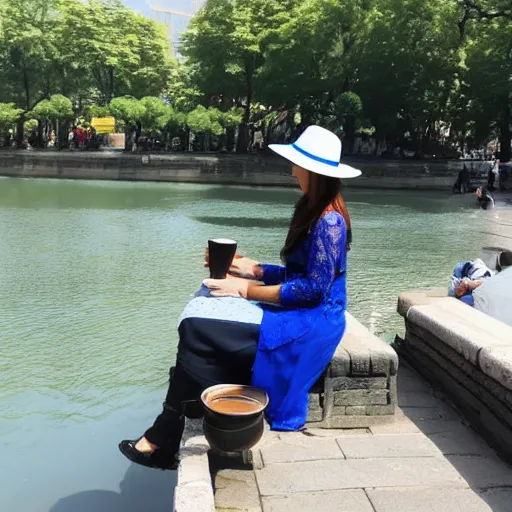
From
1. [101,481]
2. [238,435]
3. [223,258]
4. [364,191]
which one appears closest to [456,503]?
[238,435]

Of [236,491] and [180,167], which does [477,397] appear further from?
[180,167]

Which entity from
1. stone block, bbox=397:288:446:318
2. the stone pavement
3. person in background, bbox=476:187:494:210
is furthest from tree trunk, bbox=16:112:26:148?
the stone pavement

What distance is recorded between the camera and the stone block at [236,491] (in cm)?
239

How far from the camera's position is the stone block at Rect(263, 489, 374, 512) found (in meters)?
2.38

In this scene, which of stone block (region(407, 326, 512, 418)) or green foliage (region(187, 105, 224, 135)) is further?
green foliage (region(187, 105, 224, 135))

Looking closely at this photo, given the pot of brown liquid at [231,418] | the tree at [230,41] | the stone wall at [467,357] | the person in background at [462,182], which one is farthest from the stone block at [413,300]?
the tree at [230,41]

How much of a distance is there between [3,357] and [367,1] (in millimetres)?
26346

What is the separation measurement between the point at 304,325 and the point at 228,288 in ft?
1.24

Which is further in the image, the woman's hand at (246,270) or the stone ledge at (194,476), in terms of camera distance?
the woman's hand at (246,270)

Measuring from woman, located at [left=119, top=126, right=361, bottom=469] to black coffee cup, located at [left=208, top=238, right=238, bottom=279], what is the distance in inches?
8.5

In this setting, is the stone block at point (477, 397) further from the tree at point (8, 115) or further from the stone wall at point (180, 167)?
the tree at point (8, 115)

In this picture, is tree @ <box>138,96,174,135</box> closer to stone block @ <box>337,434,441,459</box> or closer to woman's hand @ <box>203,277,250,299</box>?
woman's hand @ <box>203,277,250,299</box>

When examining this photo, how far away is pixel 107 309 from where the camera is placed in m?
6.65

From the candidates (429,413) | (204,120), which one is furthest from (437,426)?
(204,120)
